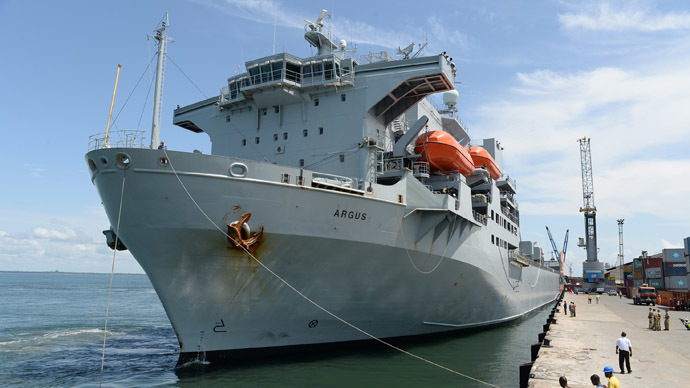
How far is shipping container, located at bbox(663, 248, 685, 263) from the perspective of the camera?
152 feet

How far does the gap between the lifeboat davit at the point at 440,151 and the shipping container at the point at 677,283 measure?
125 feet

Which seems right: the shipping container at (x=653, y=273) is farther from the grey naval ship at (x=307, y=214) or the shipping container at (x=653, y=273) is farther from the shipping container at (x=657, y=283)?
the grey naval ship at (x=307, y=214)

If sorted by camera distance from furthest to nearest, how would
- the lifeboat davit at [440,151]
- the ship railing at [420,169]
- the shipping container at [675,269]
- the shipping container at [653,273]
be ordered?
1. the shipping container at [653,273]
2. the shipping container at [675,269]
3. the lifeboat davit at [440,151]
4. the ship railing at [420,169]

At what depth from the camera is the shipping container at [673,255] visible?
4627 cm

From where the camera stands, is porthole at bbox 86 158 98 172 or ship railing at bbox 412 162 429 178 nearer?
porthole at bbox 86 158 98 172

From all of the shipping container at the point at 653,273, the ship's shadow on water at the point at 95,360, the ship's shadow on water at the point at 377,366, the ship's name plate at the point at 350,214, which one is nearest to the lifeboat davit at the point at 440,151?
the ship's name plate at the point at 350,214

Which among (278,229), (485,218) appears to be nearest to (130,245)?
(278,229)

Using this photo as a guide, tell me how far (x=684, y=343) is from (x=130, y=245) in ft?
65.0

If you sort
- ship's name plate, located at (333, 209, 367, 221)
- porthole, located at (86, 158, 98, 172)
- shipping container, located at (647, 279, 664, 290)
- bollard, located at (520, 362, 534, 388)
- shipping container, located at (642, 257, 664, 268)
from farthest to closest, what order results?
shipping container, located at (642, 257, 664, 268) → shipping container, located at (647, 279, 664, 290) → ship's name plate, located at (333, 209, 367, 221) → porthole, located at (86, 158, 98, 172) → bollard, located at (520, 362, 534, 388)

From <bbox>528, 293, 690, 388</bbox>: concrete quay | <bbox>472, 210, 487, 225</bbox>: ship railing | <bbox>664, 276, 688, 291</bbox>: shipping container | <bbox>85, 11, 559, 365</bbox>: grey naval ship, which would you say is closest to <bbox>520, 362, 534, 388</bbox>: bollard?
<bbox>528, 293, 690, 388</bbox>: concrete quay

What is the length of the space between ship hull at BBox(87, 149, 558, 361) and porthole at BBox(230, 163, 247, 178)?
0.35ft

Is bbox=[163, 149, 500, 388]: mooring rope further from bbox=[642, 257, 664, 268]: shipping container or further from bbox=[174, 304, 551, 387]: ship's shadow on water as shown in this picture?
bbox=[642, 257, 664, 268]: shipping container

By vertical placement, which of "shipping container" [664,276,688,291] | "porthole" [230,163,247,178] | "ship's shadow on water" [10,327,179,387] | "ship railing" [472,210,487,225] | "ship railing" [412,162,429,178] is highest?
"ship railing" [412,162,429,178]

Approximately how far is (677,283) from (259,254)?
48.2m
